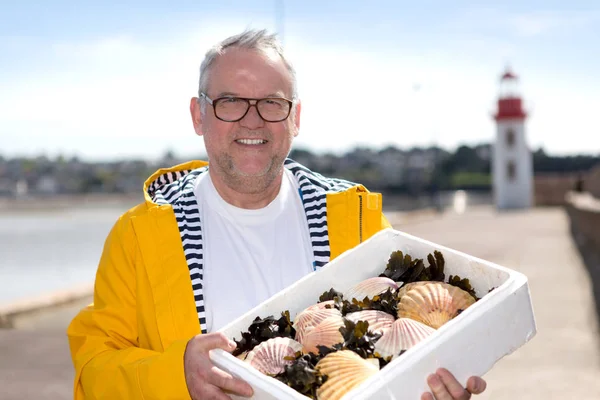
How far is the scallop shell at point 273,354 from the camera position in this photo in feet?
4.99

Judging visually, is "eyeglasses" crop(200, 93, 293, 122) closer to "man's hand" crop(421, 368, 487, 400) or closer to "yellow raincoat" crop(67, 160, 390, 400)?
"yellow raincoat" crop(67, 160, 390, 400)

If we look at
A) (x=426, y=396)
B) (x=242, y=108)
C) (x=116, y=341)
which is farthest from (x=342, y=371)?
(x=242, y=108)

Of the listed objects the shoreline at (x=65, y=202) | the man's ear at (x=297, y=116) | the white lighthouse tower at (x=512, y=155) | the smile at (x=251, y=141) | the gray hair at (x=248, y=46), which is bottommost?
the shoreline at (x=65, y=202)

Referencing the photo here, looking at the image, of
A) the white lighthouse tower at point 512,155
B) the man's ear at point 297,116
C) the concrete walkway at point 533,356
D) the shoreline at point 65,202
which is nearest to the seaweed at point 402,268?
the man's ear at point 297,116

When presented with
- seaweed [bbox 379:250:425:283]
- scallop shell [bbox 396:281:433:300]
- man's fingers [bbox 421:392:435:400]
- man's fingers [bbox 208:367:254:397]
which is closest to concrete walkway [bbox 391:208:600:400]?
seaweed [bbox 379:250:425:283]

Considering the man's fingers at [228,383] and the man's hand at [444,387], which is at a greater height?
the man's fingers at [228,383]

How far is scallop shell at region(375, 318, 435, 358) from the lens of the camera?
1.53 m

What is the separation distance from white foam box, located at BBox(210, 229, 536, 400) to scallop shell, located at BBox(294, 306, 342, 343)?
0.11m

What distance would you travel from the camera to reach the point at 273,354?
1553 mm

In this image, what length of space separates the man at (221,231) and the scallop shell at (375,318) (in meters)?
0.57

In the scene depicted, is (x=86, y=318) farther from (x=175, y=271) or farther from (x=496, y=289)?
(x=496, y=289)

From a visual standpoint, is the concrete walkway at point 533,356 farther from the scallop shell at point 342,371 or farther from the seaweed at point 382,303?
the scallop shell at point 342,371

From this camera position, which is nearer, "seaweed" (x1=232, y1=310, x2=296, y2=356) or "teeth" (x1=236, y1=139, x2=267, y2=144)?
"seaweed" (x1=232, y1=310, x2=296, y2=356)

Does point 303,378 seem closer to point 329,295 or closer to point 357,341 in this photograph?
point 357,341
